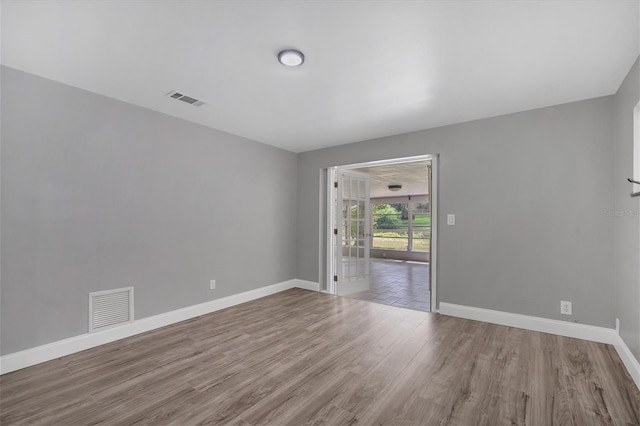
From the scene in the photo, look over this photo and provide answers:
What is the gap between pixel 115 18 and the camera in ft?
5.72

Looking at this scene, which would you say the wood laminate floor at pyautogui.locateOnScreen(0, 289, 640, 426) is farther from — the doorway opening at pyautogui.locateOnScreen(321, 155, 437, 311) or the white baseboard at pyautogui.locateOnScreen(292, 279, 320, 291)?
the white baseboard at pyautogui.locateOnScreen(292, 279, 320, 291)

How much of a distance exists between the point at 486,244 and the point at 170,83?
3856 millimetres

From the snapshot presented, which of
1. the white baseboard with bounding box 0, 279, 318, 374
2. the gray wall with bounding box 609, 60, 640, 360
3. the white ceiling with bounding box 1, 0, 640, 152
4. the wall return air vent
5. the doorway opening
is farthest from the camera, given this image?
the doorway opening

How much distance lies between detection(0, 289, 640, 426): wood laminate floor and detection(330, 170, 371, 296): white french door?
1.78 meters

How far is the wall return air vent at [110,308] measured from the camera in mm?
2740

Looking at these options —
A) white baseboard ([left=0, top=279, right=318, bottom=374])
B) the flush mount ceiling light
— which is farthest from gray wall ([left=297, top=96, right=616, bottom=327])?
white baseboard ([left=0, top=279, right=318, bottom=374])

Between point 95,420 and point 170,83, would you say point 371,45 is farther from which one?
point 95,420

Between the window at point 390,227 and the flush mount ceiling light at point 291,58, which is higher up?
the flush mount ceiling light at point 291,58

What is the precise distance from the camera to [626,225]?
2.45 m

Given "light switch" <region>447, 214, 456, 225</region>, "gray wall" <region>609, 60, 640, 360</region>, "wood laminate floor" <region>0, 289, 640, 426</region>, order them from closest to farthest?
"wood laminate floor" <region>0, 289, 640, 426</region>
"gray wall" <region>609, 60, 640, 360</region>
"light switch" <region>447, 214, 456, 225</region>

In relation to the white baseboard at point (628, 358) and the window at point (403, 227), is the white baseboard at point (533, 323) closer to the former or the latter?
the white baseboard at point (628, 358)

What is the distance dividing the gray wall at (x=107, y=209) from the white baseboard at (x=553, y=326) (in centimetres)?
300

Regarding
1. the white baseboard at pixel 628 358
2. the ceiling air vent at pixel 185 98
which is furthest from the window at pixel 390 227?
the ceiling air vent at pixel 185 98

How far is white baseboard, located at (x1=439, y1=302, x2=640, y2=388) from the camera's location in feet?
7.77
